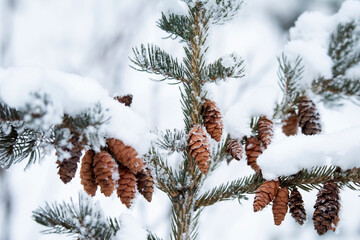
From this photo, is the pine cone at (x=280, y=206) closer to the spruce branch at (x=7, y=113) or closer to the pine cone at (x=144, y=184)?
the pine cone at (x=144, y=184)

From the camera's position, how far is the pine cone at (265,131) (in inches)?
48.3

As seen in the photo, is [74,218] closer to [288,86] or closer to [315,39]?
[288,86]

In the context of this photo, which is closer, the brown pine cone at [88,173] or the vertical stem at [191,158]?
the brown pine cone at [88,173]

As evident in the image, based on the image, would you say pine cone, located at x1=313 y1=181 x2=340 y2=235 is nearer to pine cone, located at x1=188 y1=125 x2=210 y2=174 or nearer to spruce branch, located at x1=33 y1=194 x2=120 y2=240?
pine cone, located at x1=188 y1=125 x2=210 y2=174

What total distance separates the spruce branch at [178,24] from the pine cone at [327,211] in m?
0.73

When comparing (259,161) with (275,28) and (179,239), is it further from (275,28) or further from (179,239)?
(275,28)

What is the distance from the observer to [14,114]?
0.85 metres

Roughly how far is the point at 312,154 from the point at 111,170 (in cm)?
65

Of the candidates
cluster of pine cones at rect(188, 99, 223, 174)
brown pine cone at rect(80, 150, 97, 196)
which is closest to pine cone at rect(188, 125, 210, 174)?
cluster of pine cones at rect(188, 99, 223, 174)

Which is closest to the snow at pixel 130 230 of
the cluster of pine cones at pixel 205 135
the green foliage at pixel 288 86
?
the cluster of pine cones at pixel 205 135

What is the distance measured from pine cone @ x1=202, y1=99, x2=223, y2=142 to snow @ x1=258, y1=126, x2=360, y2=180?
6.9 inches

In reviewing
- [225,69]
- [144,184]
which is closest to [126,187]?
[144,184]

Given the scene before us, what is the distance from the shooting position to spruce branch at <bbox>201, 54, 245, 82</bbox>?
3.87 ft

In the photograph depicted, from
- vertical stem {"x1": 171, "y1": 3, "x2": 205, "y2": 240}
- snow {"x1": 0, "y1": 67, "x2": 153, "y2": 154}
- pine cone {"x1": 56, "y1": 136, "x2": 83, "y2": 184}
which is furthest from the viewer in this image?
vertical stem {"x1": 171, "y1": 3, "x2": 205, "y2": 240}
